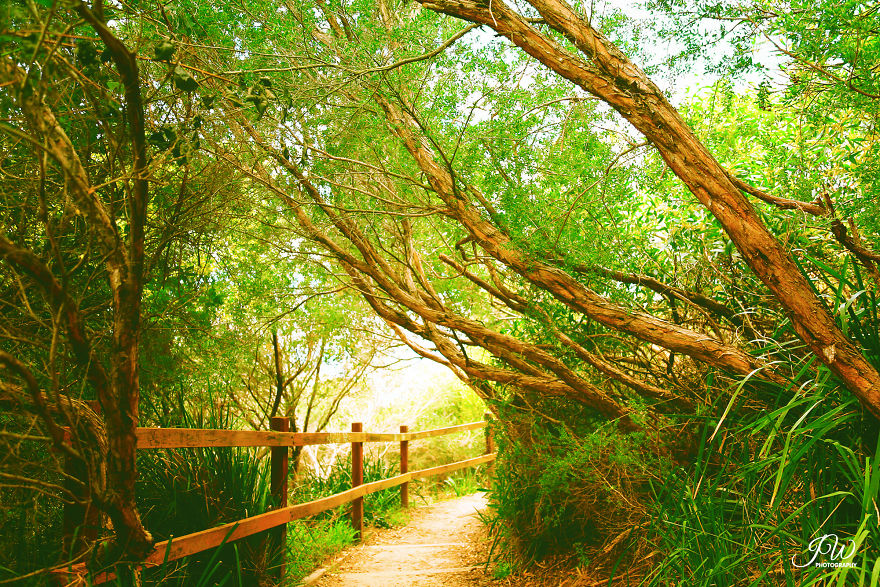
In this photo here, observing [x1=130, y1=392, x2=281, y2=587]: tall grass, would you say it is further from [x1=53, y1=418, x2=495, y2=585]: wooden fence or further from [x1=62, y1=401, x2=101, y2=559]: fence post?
[x1=62, y1=401, x2=101, y2=559]: fence post

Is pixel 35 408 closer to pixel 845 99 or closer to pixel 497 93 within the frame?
pixel 497 93

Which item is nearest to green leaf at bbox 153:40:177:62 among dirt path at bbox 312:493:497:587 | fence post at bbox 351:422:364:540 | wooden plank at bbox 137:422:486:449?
wooden plank at bbox 137:422:486:449

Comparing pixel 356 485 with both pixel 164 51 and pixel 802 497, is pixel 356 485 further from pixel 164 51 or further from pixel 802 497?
pixel 164 51

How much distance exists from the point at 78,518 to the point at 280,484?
2343 millimetres

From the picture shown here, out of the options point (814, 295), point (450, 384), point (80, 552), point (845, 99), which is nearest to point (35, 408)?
point (80, 552)

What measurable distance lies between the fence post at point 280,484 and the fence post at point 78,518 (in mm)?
2166

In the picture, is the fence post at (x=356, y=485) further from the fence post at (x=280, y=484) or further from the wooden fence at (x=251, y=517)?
the fence post at (x=280, y=484)

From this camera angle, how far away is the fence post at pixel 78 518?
7.26 feet

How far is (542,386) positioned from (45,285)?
3.53 m

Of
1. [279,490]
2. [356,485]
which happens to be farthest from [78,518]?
[356,485]

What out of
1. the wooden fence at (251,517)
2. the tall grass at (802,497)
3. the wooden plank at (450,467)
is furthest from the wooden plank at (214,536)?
the wooden plank at (450,467)

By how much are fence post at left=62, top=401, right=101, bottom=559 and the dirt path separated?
9.56 ft

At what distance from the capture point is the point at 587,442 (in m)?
4.24

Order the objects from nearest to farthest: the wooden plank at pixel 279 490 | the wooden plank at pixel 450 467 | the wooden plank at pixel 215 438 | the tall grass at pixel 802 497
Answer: the tall grass at pixel 802 497 → the wooden plank at pixel 215 438 → the wooden plank at pixel 279 490 → the wooden plank at pixel 450 467
